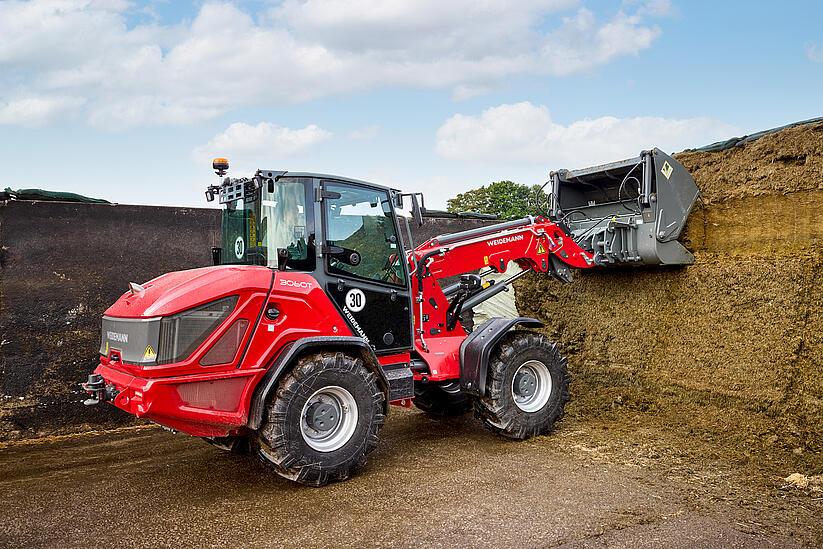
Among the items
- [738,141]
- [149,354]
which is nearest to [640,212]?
[738,141]

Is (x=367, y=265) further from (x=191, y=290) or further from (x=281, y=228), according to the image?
(x=191, y=290)

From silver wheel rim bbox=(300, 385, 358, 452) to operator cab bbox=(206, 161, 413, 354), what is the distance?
522 millimetres

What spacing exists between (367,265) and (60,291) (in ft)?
11.5

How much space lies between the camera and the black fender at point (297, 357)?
465 centimetres

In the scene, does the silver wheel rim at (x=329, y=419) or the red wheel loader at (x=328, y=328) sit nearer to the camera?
the red wheel loader at (x=328, y=328)

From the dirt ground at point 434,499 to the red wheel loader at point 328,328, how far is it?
0.33m

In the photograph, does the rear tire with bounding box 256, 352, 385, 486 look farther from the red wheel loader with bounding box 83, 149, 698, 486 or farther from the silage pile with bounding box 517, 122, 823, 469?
the silage pile with bounding box 517, 122, 823, 469

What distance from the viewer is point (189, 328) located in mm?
4500

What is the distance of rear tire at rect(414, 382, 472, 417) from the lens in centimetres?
671

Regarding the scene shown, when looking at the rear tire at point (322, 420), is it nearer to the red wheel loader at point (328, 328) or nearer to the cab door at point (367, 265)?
the red wheel loader at point (328, 328)

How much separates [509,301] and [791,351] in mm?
4454

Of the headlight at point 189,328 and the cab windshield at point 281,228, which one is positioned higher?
the cab windshield at point 281,228

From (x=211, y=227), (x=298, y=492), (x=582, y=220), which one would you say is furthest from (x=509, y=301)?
(x=298, y=492)

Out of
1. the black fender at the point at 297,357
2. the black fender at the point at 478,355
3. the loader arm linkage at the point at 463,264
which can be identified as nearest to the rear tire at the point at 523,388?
the black fender at the point at 478,355
